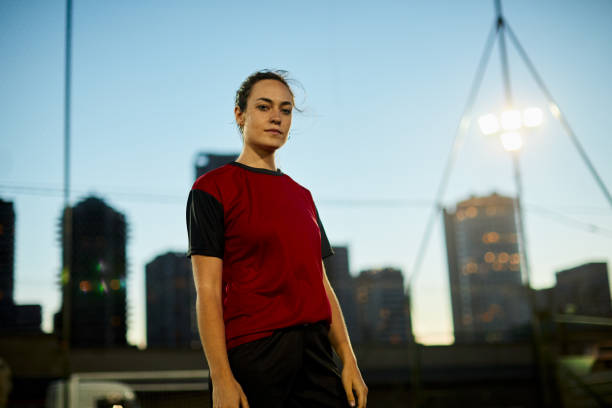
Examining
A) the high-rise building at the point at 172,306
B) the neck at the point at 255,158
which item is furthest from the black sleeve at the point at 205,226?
the high-rise building at the point at 172,306

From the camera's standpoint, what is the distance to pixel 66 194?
258cm

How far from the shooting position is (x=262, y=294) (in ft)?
3.72

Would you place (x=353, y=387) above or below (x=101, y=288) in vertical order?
below

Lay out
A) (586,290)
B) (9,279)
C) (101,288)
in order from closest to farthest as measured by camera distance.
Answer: (9,279)
(586,290)
(101,288)

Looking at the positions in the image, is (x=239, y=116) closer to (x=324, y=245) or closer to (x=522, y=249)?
(x=324, y=245)

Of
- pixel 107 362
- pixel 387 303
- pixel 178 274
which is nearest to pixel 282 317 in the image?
pixel 107 362

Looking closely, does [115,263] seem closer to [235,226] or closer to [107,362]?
[107,362]

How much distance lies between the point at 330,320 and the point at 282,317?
155 millimetres

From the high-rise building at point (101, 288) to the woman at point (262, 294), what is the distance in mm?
29744

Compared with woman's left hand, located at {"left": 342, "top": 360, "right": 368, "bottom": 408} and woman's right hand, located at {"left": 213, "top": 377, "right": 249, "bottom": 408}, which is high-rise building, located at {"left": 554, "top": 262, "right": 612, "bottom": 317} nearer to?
woman's left hand, located at {"left": 342, "top": 360, "right": 368, "bottom": 408}

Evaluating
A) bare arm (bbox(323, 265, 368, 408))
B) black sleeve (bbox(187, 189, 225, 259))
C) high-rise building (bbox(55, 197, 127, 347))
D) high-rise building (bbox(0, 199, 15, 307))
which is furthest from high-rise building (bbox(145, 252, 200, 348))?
black sleeve (bbox(187, 189, 225, 259))

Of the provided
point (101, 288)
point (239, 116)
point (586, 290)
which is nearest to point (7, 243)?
point (239, 116)

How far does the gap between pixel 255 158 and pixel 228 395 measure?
515 millimetres

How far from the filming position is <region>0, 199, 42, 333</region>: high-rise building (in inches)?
120
